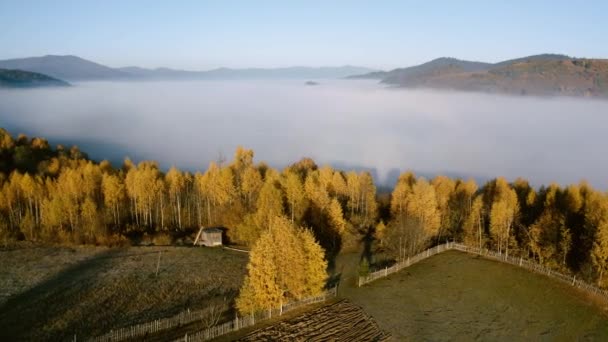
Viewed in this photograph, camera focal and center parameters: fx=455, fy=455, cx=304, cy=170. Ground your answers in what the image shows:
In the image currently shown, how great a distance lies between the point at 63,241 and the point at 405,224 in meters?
44.1

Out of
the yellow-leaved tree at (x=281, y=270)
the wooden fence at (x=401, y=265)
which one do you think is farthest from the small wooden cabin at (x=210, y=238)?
the wooden fence at (x=401, y=265)

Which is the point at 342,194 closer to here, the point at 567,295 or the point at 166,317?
the point at 567,295

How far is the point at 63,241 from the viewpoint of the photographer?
59.6m

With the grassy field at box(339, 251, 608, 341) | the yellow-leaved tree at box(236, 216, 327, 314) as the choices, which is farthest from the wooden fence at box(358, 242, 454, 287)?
the yellow-leaved tree at box(236, 216, 327, 314)

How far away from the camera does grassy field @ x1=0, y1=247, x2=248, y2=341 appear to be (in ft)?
117

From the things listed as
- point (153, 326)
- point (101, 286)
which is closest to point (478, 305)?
point (153, 326)

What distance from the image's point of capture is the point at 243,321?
3538 centimetres

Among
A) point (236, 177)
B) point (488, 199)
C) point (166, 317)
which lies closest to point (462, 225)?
point (488, 199)

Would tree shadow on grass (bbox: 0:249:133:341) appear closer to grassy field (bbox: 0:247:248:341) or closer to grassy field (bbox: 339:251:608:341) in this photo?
grassy field (bbox: 0:247:248:341)

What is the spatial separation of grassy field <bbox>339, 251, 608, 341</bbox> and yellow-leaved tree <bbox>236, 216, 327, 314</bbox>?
5.57 m

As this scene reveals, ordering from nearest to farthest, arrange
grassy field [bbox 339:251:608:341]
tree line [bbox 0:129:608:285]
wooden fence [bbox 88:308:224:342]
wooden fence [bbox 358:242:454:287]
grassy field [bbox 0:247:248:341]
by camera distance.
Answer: wooden fence [bbox 88:308:224:342] → grassy field [bbox 0:247:248:341] → grassy field [bbox 339:251:608:341] → wooden fence [bbox 358:242:454:287] → tree line [bbox 0:129:608:285]

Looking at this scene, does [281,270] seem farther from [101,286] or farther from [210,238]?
[210,238]

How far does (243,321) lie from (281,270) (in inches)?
206

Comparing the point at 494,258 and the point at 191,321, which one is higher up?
the point at 191,321
